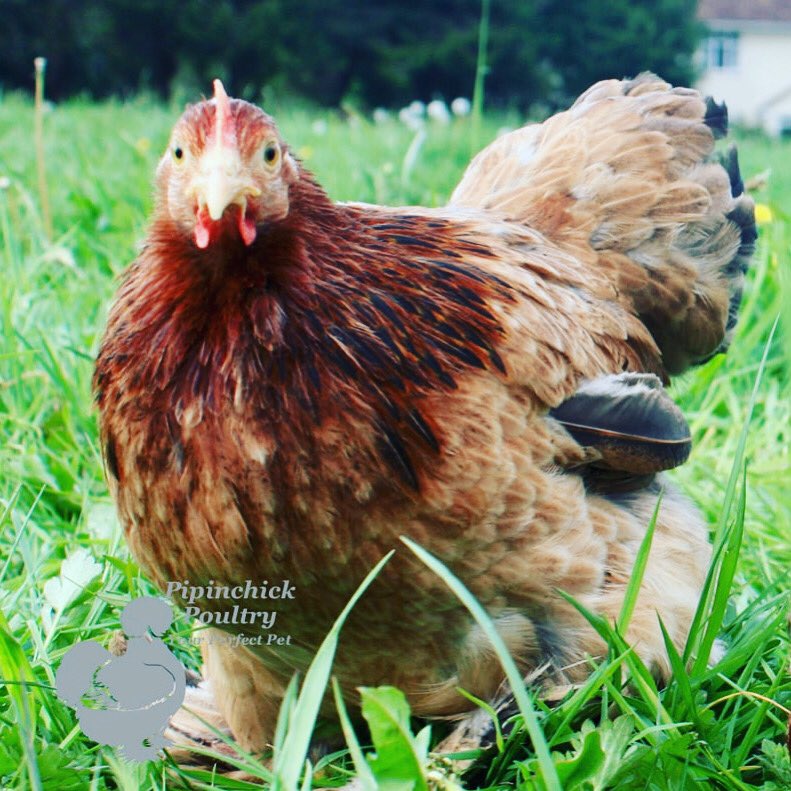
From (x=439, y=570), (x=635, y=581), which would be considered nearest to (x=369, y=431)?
(x=439, y=570)

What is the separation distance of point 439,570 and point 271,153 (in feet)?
2.29

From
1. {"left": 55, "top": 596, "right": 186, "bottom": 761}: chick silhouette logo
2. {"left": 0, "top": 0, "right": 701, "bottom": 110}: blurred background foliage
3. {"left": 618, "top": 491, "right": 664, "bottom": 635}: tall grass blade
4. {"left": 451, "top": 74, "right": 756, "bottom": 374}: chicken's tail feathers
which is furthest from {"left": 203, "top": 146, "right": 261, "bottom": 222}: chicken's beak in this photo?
{"left": 0, "top": 0, "right": 701, "bottom": 110}: blurred background foliage

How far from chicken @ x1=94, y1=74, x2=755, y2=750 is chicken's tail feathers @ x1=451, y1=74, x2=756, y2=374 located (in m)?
0.23

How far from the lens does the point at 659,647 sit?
1.95m

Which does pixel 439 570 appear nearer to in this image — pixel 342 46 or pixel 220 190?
pixel 220 190

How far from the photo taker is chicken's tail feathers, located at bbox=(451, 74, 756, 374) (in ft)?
7.80

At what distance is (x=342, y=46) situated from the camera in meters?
19.3

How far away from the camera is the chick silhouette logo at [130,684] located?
132 centimetres

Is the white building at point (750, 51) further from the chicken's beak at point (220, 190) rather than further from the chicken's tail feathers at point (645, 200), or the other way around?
the chicken's beak at point (220, 190)

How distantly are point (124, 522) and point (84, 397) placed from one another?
1.16 m

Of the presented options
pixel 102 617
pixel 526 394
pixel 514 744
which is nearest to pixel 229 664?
pixel 102 617

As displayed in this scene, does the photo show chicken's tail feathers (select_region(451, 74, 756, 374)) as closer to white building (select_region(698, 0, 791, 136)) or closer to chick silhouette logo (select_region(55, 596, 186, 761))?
chick silhouette logo (select_region(55, 596, 186, 761))

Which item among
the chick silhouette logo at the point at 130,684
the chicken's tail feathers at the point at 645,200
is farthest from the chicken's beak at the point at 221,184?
the chicken's tail feathers at the point at 645,200

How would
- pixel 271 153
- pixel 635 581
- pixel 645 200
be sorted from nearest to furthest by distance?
1. pixel 271 153
2. pixel 635 581
3. pixel 645 200
